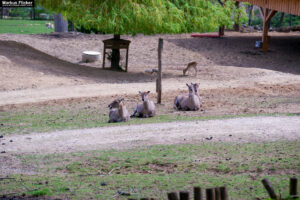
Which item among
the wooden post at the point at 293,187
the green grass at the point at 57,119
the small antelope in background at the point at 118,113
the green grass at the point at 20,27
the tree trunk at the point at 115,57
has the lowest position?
the green grass at the point at 57,119

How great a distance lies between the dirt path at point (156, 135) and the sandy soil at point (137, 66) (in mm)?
5261

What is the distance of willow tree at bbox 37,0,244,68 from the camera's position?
18.5m

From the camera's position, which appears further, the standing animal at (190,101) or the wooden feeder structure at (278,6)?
the wooden feeder structure at (278,6)

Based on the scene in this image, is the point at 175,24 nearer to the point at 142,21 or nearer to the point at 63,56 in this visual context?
the point at 142,21

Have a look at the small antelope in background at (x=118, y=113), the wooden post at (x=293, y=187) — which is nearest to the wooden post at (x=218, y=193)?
the wooden post at (x=293, y=187)

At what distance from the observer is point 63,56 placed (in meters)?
27.4

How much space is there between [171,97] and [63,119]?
4.64 m

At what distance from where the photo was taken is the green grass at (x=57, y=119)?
35.3ft

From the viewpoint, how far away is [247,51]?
93.4ft

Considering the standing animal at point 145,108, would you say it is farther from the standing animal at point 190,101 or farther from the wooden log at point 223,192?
the wooden log at point 223,192

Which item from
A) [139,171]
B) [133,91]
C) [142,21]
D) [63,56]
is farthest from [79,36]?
[139,171]

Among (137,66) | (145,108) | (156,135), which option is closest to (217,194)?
(156,135)

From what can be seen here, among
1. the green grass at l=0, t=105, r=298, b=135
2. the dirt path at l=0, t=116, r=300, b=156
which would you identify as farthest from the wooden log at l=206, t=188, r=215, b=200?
the green grass at l=0, t=105, r=298, b=135

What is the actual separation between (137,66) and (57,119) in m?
13.6
